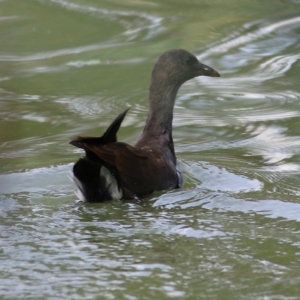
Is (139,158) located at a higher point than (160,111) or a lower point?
lower

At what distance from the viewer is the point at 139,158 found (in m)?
5.61

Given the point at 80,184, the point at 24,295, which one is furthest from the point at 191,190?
the point at 24,295

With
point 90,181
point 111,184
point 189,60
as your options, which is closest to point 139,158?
point 111,184

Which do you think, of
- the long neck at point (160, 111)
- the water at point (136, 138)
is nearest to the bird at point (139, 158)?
the long neck at point (160, 111)

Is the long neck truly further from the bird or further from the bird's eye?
the bird's eye

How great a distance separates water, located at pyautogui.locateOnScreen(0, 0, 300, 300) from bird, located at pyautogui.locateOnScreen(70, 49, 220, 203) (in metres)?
0.11

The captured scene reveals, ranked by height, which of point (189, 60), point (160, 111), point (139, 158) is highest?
point (189, 60)

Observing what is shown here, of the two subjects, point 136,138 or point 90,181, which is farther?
point 136,138

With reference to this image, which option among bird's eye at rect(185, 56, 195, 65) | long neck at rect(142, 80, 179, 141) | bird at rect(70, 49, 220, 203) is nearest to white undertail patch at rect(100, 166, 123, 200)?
bird at rect(70, 49, 220, 203)

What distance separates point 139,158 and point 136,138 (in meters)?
1.97

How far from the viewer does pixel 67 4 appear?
1180 cm

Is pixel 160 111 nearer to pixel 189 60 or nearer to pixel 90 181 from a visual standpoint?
pixel 189 60

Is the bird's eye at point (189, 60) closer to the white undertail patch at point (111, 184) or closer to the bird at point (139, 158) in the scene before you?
the bird at point (139, 158)

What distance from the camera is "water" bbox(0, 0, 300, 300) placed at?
13.3ft
